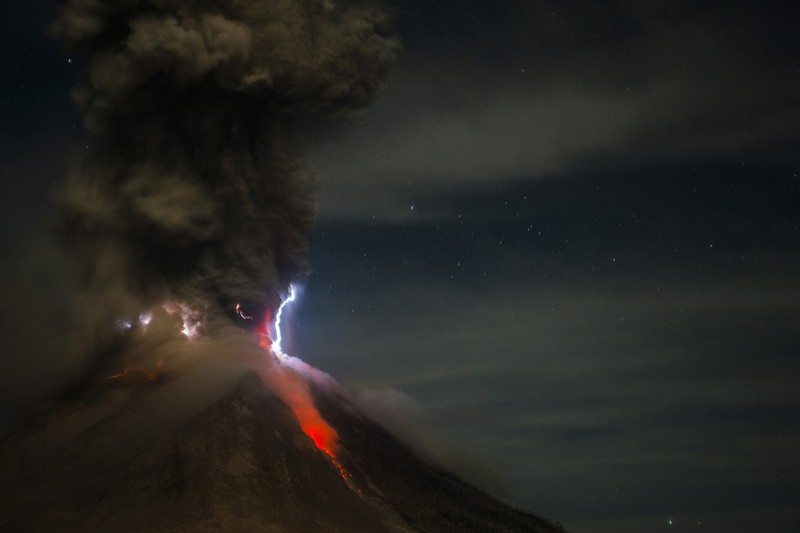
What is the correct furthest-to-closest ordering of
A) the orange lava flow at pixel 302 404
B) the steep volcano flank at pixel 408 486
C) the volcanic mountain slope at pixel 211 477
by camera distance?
the orange lava flow at pixel 302 404, the steep volcano flank at pixel 408 486, the volcanic mountain slope at pixel 211 477

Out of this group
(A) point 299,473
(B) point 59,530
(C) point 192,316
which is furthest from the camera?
(C) point 192,316

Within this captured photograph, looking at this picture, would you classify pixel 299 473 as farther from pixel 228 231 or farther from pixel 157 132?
pixel 157 132

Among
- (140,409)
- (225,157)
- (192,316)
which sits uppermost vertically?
(225,157)

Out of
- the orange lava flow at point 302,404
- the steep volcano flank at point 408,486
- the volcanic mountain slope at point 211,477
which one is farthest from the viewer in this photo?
the orange lava flow at point 302,404

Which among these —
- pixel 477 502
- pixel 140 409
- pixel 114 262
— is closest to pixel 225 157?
pixel 114 262

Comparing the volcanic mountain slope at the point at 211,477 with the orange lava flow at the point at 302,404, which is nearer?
the volcanic mountain slope at the point at 211,477

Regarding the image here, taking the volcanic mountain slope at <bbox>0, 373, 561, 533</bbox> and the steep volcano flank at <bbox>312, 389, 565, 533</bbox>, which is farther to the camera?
the steep volcano flank at <bbox>312, 389, 565, 533</bbox>
